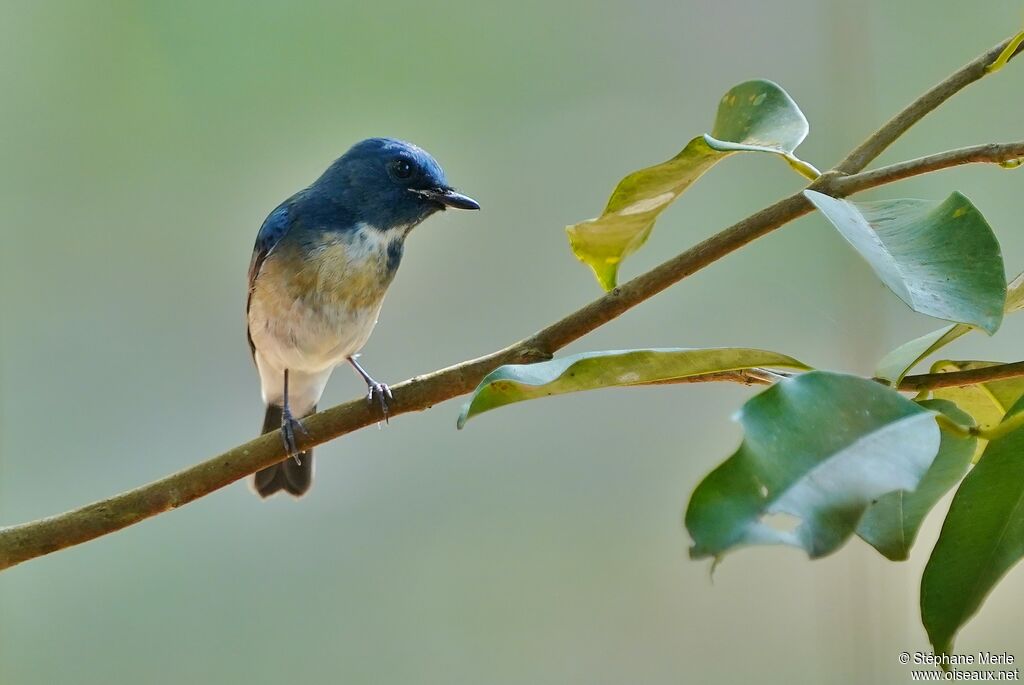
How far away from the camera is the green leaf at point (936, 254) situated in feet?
2.29

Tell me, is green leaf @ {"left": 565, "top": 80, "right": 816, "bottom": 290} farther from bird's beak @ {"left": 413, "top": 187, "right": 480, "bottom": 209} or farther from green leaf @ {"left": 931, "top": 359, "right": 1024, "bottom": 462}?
bird's beak @ {"left": 413, "top": 187, "right": 480, "bottom": 209}

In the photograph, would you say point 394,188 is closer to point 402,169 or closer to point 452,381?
point 402,169

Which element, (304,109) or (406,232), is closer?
(406,232)

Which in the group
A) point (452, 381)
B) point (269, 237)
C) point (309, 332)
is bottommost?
A: point (452, 381)

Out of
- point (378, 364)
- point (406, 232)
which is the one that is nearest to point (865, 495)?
point (406, 232)

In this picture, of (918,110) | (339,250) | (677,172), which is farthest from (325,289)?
(918,110)

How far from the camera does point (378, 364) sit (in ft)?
10.6

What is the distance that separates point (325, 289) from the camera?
1.93m

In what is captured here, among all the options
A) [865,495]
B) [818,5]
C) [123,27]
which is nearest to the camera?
[865,495]

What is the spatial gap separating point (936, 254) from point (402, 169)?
1368mm

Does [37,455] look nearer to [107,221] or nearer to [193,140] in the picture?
[107,221]

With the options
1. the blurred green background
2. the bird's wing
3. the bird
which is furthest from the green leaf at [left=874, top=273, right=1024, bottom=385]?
the blurred green background

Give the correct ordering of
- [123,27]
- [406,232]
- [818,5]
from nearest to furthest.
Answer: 1. [406,232]
2. [123,27]
3. [818,5]

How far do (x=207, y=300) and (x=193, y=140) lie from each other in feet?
1.65
